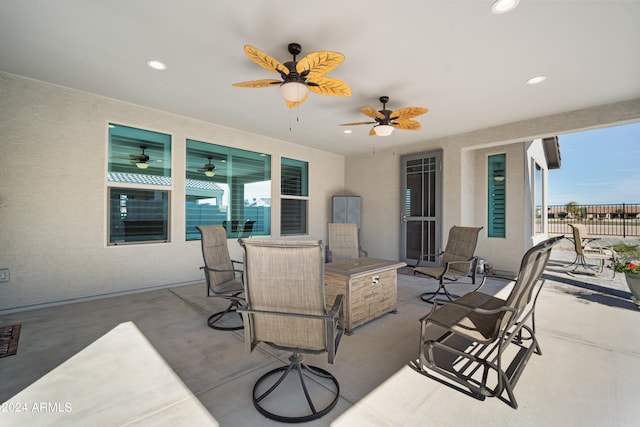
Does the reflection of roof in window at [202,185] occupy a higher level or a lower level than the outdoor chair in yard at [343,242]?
higher

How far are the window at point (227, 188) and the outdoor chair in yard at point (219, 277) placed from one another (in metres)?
1.69

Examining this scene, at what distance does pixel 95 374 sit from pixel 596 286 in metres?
7.03

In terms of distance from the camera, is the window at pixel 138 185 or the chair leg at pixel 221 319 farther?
the window at pixel 138 185

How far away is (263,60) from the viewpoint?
91.5 inches

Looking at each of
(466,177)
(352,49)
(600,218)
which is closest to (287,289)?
(352,49)

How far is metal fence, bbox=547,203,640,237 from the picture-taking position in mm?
10008

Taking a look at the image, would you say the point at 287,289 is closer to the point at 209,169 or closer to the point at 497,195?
the point at 209,169

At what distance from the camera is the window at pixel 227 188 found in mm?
4953

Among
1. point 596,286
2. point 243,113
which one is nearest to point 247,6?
point 243,113

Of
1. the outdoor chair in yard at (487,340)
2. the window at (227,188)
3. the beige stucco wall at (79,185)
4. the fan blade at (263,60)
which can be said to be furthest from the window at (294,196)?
the outdoor chair in yard at (487,340)

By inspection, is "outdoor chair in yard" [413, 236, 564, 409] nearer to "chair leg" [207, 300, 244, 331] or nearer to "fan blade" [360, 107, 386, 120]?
"chair leg" [207, 300, 244, 331]

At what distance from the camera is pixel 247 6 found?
2199 millimetres

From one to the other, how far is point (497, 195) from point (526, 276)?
5086 mm

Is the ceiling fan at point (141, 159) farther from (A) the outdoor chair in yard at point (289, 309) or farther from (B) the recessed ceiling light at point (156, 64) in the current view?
(A) the outdoor chair in yard at point (289, 309)
